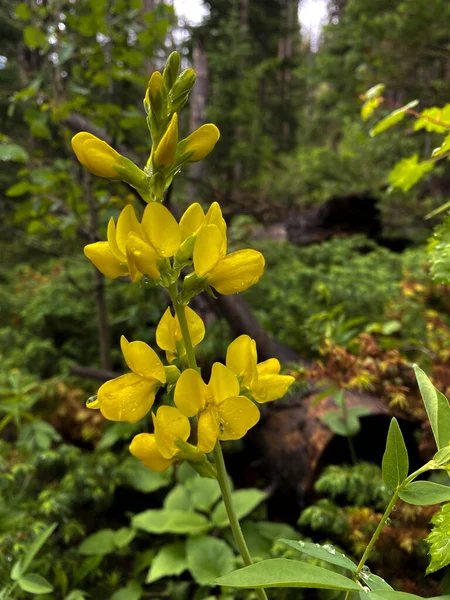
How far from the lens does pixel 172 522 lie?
5.61 ft

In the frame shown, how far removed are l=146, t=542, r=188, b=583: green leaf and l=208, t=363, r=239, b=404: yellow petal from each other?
1.22 meters

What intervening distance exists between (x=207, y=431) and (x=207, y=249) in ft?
0.95

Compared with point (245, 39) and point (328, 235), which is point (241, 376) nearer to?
point (328, 235)

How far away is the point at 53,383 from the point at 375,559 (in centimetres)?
198

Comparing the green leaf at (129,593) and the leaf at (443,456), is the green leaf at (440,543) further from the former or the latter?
the green leaf at (129,593)

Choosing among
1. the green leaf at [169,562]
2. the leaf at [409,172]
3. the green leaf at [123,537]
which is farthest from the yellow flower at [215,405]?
the green leaf at [123,537]

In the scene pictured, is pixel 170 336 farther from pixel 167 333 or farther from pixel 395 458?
pixel 395 458

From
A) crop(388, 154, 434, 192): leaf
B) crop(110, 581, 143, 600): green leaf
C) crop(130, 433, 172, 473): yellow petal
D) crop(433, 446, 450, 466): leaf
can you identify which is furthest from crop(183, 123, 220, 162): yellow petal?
crop(110, 581, 143, 600): green leaf

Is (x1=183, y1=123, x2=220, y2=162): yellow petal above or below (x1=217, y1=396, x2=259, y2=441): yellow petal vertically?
above

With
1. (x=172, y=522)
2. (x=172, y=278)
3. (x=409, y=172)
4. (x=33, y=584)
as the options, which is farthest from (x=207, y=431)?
(x=172, y=522)

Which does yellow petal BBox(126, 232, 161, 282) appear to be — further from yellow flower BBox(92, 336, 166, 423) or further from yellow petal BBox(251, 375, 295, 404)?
yellow petal BBox(251, 375, 295, 404)

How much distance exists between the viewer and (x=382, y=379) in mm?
1767

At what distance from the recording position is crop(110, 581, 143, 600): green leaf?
156cm

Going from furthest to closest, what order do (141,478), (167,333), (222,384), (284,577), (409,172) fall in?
1. (141,478)
2. (409,172)
3. (167,333)
4. (222,384)
5. (284,577)
